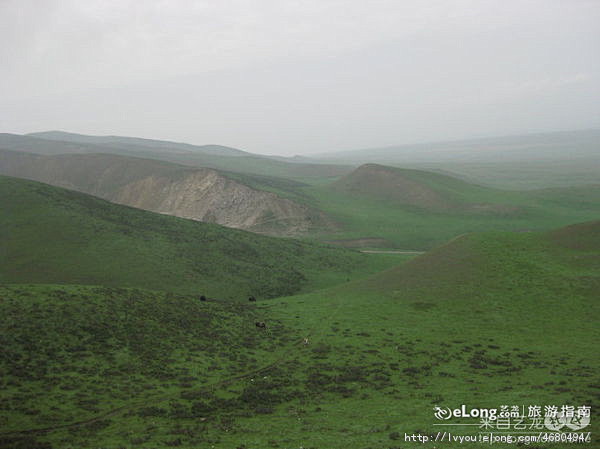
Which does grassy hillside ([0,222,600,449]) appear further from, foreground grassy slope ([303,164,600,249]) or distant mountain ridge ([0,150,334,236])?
distant mountain ridge ([0,150,334,236])

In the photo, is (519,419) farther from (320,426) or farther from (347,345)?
(347,345)

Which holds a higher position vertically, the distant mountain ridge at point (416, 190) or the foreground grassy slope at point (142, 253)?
the distant mountain ridge at point (416, 190)

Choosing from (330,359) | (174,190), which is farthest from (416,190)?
(330,359)

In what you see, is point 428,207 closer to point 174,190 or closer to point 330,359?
point 174,190

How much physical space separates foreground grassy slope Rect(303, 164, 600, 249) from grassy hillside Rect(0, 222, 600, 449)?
185 feet

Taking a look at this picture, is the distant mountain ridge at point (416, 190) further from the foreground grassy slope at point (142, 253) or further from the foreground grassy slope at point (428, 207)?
the foreground grassy slope at point (142, 253)

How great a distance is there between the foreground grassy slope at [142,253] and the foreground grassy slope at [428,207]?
1271 inches

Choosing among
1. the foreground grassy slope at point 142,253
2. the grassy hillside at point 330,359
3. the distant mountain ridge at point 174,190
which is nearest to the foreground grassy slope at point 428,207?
the distant mountain ridge at point 174,190

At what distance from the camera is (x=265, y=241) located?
280 ft

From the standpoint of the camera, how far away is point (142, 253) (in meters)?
64.8

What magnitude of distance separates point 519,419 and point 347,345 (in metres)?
16.8

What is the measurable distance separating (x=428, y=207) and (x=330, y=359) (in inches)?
4357

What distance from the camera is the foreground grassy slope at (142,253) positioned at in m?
57.5

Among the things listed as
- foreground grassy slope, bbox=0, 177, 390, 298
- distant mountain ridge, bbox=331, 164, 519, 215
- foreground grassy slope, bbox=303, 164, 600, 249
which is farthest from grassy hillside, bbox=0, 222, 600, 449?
distant mountain ridge, bbox=331, 164, 519, 215
